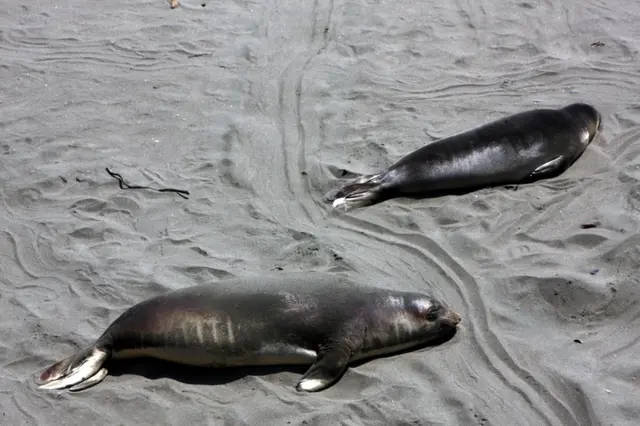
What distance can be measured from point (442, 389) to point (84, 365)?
A: 80.2 inches

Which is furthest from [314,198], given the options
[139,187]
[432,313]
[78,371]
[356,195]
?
[78,371]

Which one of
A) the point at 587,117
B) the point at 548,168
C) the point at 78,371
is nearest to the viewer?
the point at 78,371

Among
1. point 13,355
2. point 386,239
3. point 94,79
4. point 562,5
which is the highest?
point 562,5

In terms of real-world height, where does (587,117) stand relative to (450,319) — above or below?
above

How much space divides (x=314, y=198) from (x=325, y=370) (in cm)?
199

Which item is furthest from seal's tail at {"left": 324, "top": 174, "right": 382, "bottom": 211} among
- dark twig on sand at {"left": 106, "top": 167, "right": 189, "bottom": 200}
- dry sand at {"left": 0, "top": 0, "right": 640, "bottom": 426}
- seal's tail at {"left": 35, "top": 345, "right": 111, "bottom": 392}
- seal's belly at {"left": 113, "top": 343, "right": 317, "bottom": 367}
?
seal's tail at {"left": 35, "top": 345, "right": 111, "bottom": 392}

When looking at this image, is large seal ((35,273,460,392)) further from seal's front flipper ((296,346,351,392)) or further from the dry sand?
the dry sand

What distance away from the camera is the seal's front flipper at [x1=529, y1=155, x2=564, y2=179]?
19.5ft

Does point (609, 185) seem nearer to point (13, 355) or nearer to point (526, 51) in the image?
point (526, 51)

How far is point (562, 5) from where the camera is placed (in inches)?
343

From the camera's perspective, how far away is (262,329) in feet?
14.6

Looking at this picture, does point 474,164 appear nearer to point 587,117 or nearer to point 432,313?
point 587,117

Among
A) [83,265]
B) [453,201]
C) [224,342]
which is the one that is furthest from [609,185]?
[83,265]

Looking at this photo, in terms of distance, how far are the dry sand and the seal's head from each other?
117 millimetres
